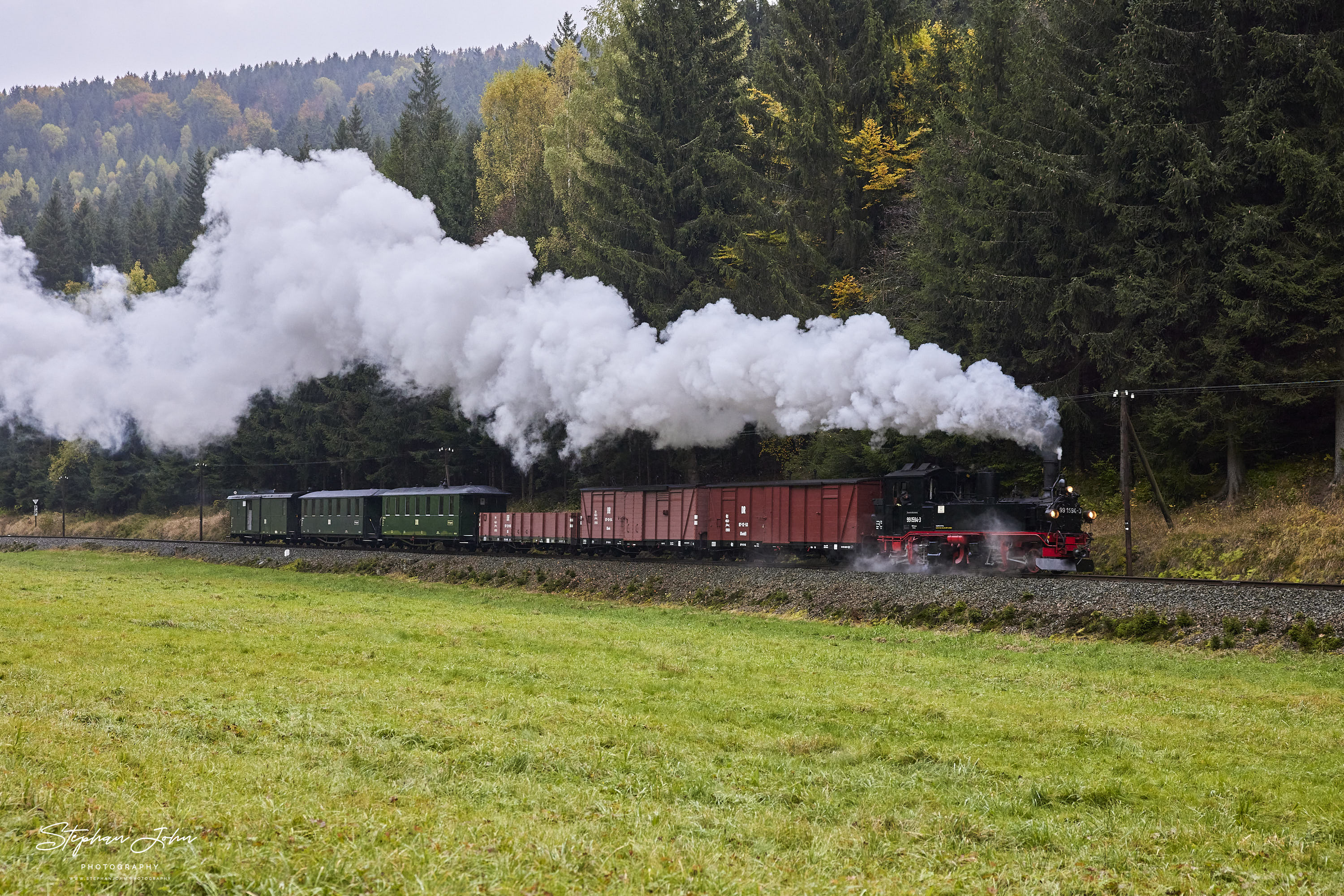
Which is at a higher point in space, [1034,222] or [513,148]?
[513,148]

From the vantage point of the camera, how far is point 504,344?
98.6 feet

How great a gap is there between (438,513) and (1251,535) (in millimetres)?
29676

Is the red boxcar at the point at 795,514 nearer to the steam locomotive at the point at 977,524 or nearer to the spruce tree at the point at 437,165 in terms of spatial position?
the steam locomotive at the point at 977,524

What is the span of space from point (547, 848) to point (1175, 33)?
30.1 m

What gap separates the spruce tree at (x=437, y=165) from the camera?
5438 centimetres

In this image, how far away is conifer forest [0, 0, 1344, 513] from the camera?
27.9m

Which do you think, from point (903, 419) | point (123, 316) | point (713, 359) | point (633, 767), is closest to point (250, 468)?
point (123, 316)

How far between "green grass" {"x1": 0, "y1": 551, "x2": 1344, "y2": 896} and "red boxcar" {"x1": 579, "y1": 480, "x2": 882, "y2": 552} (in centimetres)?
1176

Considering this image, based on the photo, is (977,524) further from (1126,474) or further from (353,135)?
(353,135)

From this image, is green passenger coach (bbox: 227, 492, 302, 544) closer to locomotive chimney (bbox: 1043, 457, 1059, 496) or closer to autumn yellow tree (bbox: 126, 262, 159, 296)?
autumn yellow tree (bbox: 126, 262, 159, 296)

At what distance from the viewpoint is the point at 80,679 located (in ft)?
38.8

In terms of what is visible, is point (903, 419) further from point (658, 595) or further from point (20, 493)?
point (20, 493)

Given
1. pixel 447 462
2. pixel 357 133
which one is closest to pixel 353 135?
pixel 357 133

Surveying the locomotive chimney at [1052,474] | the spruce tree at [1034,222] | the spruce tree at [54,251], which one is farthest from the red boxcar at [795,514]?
the spruce tree at [54,251]
